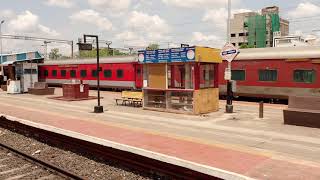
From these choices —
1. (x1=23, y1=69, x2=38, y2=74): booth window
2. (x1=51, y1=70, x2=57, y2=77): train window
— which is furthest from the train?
(x1=51, y1=70, x2=57, y2=77): train window

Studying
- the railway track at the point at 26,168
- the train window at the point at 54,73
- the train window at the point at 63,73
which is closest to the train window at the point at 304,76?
the railway track at the point at 26,168

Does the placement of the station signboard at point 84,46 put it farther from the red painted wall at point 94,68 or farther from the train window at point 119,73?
the train window at point 119,73

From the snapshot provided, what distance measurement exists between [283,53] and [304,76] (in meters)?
2.05

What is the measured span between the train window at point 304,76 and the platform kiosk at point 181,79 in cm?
572

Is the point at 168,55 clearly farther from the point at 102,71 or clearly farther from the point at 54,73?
the point at 54,73

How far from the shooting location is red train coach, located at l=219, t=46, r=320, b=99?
71.0 ft

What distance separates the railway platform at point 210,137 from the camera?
895 cm

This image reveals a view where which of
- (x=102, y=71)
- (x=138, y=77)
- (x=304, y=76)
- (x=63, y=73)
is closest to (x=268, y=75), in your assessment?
(x=304, y=76)

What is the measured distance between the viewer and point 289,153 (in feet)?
34.7

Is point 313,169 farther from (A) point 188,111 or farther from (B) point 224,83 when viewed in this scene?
(B) point 224,83

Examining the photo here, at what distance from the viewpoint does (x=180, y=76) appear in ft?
64.4

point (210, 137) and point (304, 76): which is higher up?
point (304, 76)

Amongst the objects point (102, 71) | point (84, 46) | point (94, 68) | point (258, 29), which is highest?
point (258, 29)

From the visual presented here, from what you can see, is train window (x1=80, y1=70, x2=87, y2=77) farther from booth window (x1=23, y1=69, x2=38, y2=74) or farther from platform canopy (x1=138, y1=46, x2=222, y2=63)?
platform canopy (x1=138, y1=46, x2=222, y2=63)
